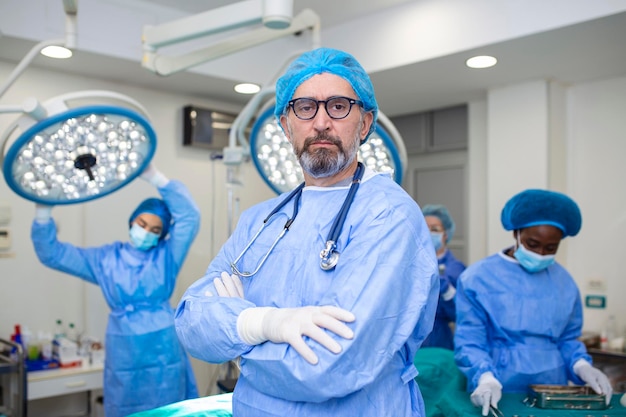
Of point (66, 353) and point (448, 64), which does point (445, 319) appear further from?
point (66, 353)

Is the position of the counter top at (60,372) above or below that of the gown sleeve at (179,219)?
below

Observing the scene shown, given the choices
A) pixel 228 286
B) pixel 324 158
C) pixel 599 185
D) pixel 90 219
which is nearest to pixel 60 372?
pixel 90 219

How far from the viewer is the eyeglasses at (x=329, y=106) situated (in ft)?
4.17

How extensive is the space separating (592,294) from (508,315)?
73.6 inches

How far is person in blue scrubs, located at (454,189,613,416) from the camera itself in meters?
2.10

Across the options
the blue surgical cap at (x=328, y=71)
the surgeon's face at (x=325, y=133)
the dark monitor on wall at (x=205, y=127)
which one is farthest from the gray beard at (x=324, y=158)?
the dark monitor on wall at (x=205, y=127)

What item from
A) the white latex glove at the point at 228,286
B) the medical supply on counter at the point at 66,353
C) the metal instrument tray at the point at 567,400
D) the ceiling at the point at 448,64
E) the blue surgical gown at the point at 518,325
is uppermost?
the ceiling at the point at 448,64

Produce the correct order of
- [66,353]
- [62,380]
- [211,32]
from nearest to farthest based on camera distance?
[211,32], [62,380], [66,353]

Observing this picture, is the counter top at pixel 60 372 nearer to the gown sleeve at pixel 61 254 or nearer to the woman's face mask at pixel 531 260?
the gown sleeve at pixel 61 254

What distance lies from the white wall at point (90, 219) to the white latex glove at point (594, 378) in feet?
4.99

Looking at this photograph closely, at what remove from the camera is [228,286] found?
4.32ft

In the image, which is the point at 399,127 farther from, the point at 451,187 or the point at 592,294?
the point at 592,294

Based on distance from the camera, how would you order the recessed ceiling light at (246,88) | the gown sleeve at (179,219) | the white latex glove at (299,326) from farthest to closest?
1. the recessed ceiling light at (246,88)
2. the gown sleeve at (179,219)
3. the white latex glove at (299,326)

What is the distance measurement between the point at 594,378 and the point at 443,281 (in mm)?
1312
